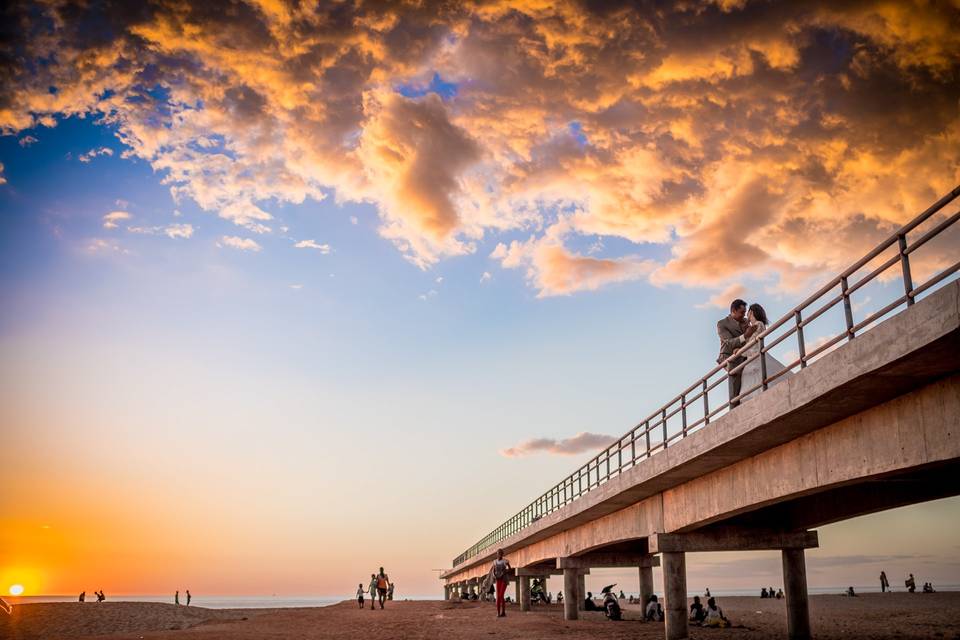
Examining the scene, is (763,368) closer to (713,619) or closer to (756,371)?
(756,371)

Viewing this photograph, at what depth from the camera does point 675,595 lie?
54.5 feet

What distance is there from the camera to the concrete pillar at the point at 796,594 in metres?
16.8

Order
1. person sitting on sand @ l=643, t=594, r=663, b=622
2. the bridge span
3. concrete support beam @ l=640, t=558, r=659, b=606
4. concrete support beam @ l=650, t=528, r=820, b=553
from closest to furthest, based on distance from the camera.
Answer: the bridge span → concrete support beam @ l=650, t=528, r=820, b=553 → person sitting on sand @ l=643, t=594, r=663, b=622 → concrete support beam @ l=640, t=558, r=659, b=606

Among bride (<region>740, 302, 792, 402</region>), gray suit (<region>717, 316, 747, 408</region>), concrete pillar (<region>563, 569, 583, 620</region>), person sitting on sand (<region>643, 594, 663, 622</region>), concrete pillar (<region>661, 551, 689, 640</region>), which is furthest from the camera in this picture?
concrete pillar (<region>563, 569, 583, 620</region>)

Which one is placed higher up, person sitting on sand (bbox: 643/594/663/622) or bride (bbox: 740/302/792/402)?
bride (bbox: 740/302/792/402)

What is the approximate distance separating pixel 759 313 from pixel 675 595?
7267 millimetres

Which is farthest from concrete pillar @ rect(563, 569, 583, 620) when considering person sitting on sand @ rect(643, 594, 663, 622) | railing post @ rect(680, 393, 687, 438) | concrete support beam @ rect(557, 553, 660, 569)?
railing post @ rect(680, 393, 687, 438)

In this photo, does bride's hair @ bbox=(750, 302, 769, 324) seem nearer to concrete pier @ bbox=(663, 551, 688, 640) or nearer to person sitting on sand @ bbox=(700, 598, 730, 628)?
concrete pier @ bbox=(663, 551, 688, 640)

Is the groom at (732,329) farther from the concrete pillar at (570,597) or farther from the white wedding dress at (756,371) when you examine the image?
the concrete pillar at (570,597)

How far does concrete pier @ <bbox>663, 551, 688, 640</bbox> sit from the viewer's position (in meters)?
16.3

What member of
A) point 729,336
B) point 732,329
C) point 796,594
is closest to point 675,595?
point 796,594

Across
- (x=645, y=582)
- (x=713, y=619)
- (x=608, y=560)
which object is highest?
(x=608, y=560)

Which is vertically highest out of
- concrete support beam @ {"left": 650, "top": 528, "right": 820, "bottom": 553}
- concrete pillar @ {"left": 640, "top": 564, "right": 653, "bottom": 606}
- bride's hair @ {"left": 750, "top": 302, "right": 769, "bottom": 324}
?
bride's hair @ {"left": 750, "top": 302, "right": 769, "bottom": 324}

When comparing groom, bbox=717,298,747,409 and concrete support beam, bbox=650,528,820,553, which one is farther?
concrete support beam, bbox=650,528,820,553
